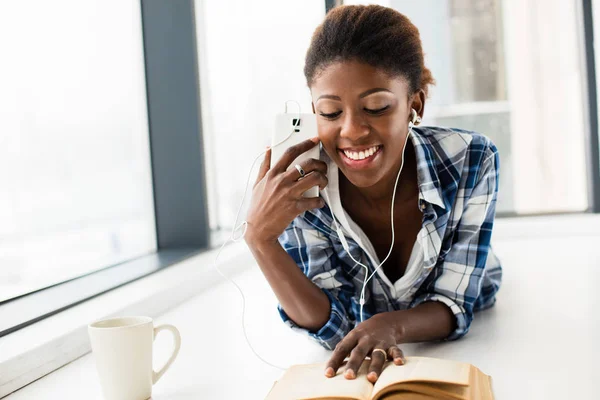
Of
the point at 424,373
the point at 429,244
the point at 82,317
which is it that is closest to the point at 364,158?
the point at 429,244

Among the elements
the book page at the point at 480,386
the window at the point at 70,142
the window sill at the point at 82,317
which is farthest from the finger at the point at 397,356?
the window at the point at 70,142

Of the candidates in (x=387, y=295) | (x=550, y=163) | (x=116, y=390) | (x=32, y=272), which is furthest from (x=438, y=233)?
(x=550, y=163)

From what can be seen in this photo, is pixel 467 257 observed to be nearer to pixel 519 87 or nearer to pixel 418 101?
pixel 418 101

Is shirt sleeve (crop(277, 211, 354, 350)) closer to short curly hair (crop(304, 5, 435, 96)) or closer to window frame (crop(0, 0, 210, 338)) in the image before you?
short curly hair (crop(304, 5, 435, 96))

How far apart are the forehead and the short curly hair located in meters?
0.01

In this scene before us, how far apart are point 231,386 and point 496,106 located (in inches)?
103

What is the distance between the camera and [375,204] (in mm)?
1387

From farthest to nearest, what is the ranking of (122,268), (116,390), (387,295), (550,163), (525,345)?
(550,163)
(122,268)
(387,295)
(525,345)
(116,390)

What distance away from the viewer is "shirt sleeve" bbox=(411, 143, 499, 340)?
4.19 ft

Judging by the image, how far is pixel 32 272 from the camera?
5.27 feet

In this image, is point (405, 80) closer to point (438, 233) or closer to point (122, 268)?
point (438, 233)

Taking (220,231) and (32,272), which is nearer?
(32,272)

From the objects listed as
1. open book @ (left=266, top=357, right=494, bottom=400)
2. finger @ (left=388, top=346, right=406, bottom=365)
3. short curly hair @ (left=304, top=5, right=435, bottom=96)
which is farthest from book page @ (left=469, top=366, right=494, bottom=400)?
short curly hair @ (left=304, top=5, right=435, bottom=96)

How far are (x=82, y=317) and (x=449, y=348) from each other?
76 centimetres
